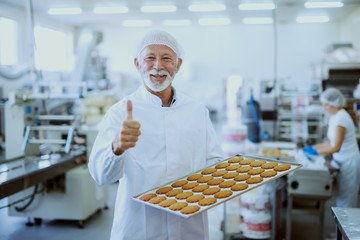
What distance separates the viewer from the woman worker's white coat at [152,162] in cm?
144

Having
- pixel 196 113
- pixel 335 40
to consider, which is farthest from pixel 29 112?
pixel 335 40

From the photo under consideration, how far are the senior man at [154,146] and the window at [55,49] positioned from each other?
647 centimetres

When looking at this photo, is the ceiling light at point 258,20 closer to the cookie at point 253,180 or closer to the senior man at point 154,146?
the senior man at point 154,146

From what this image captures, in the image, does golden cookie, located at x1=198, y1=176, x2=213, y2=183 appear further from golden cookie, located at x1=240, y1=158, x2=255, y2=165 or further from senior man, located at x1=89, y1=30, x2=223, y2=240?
golden cookie, located at x1=240, y1=158, x2=255, y2=165

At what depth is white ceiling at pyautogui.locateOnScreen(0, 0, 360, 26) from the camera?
6.05m

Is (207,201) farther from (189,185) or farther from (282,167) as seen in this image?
(282,167)

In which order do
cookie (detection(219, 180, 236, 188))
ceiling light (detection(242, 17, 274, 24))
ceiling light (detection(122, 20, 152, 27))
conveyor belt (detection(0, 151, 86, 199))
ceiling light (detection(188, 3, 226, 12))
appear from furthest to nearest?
ceiling light (detection(122, 20, 152, 27)) < ceiling light (detection(242, 17, 274, 24)) < ceiling light (detection(188, 3, 226, 12)) < conveyor belt (detection(0, 151, 86, 199)) < cookie (detection(219, 180, 236, 188))

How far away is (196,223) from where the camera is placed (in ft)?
4.97

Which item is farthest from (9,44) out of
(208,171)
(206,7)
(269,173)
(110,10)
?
(269,173)

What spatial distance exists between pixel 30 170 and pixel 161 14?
6125 millimetres

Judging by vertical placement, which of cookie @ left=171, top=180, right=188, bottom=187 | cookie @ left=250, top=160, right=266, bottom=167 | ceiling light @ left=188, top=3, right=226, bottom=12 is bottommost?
cookie @ left=171, top=180, right=188, bottom=187

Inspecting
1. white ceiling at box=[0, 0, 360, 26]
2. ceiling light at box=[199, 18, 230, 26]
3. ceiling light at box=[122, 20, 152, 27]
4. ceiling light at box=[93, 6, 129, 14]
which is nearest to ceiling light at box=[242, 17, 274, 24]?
white ceiling at box=[0, 0, 360, 26]

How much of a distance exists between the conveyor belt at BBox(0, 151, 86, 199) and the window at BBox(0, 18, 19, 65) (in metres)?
4.69

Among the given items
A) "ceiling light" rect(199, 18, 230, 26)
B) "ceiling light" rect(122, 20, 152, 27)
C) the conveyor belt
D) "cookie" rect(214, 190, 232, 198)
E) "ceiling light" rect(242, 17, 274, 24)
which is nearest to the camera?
"cookie" rect(214, 190, 232, 198)
